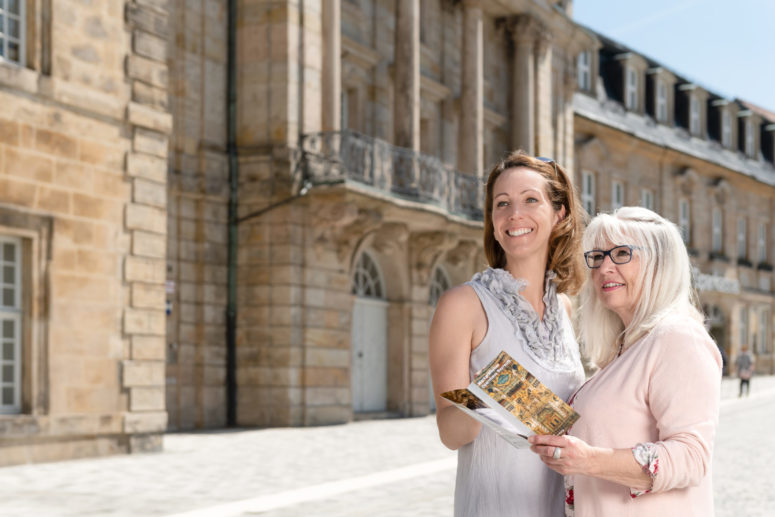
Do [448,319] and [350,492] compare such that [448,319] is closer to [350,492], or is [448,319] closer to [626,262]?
[626,262]

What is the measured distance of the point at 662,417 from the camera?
2.66m

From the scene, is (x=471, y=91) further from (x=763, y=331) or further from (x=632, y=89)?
(x=763, y=331)

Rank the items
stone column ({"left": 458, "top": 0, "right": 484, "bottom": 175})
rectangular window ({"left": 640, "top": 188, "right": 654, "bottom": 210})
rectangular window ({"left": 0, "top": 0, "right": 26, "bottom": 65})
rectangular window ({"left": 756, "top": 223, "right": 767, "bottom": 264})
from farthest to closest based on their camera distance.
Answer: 1. rectangular window ({"left": 756, "top": 223, "right": 767, "bottom": 264})
2. rectangular window ({"left": 640, "top": 188, "right": 654, "bottom": 210})
3. stone column ({"left": 458, "top": 0, "right": 484, "bottom": 175})
4. rectangular window ({"left": 0, "top": 0, "right": 26, "bottom": 65})

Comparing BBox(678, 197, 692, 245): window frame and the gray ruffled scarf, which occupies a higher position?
BBox(678, 197, 692, 245): window frame

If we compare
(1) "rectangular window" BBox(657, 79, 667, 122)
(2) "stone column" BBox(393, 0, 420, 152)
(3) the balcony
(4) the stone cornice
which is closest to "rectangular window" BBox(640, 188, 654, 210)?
(1) "rectangular window" BBox(657, 79, 667, 122)

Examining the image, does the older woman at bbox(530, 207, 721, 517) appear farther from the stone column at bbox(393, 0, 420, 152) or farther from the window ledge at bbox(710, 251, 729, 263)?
the window ledge at bbox(710, 251, 729, 263)

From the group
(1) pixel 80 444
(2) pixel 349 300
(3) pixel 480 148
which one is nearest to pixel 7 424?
(1) pixel 80 444

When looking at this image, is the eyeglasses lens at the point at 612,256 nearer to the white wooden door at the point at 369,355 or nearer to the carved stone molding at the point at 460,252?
the white wooden door at the point at 369,355

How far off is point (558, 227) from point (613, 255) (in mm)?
490

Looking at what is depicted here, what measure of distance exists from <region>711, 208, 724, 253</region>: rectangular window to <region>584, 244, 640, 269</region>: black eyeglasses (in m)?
44.1

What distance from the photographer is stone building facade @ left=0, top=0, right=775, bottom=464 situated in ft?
42.5

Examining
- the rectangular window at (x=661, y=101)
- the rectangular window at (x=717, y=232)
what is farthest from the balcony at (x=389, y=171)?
the rectangular window at (x=717, y=232)

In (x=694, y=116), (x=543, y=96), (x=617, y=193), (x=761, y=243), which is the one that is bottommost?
(x=761, y=243)

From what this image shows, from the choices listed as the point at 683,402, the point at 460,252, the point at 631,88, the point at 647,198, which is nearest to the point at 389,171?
the point at 460,252
